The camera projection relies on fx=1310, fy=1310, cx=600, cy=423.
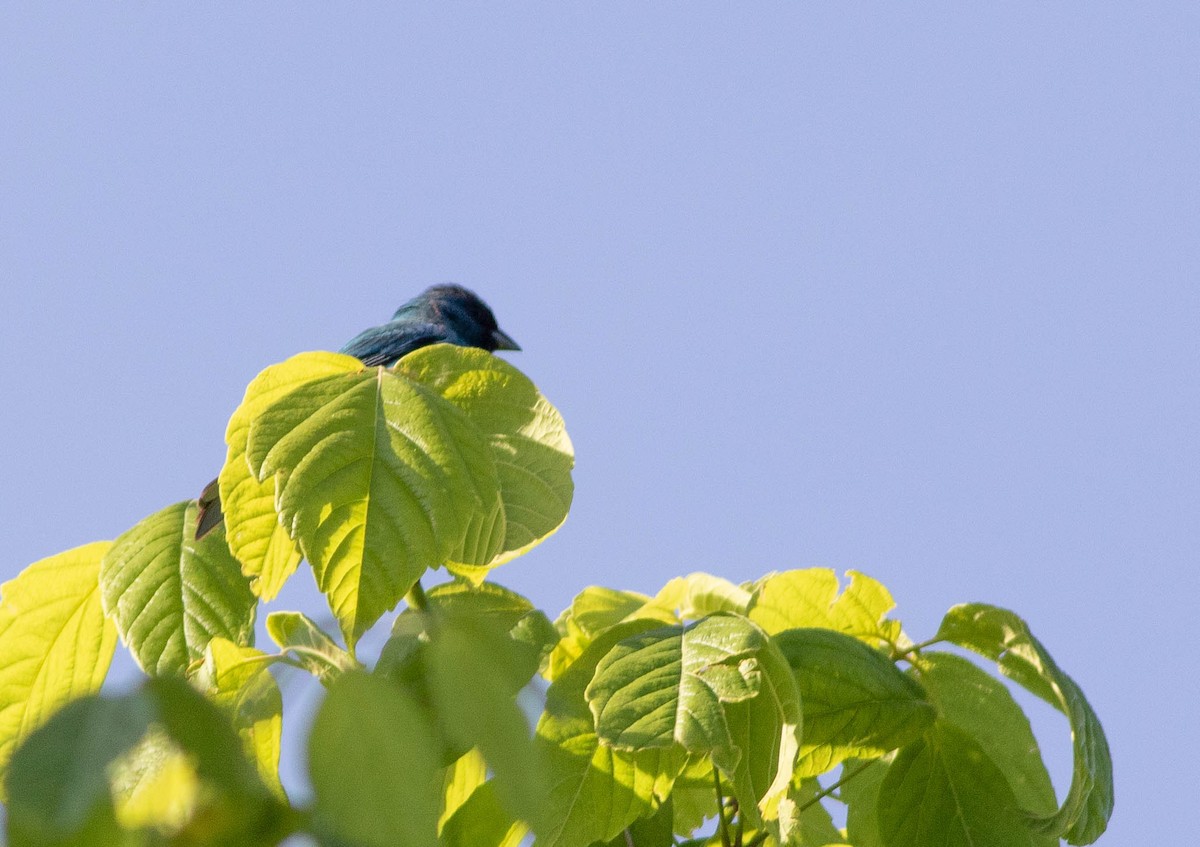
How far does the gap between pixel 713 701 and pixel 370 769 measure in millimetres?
1111

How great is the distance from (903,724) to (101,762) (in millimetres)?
1526

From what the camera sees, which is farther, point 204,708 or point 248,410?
point 248,410

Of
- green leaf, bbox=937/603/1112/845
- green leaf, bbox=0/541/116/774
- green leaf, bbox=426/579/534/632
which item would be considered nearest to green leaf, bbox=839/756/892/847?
green leaf, bbox=937/603/1112/845

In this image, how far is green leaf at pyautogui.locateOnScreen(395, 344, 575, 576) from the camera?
1951 millimetres

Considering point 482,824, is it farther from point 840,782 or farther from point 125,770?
point 125,770

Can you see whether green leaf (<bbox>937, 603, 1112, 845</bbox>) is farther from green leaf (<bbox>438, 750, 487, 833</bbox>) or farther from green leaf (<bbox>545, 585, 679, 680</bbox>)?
green leaf (<bbox>438, 750, 487, 833</bbox>)

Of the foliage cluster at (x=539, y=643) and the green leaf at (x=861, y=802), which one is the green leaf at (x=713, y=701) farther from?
the green leaf at (x=861, y=802)

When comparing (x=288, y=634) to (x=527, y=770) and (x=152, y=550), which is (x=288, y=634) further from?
(x=527, y=770)

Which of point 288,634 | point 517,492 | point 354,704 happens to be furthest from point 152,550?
point 354,704

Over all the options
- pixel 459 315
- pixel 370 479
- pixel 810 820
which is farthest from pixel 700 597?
pixel 459 315

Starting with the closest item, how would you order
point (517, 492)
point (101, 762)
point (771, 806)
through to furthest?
point (101, 762), point (771, 806), point (517, 492)

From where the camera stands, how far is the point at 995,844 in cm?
194

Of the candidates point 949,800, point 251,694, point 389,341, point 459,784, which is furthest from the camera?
point 389,341

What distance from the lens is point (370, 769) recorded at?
673 mm
